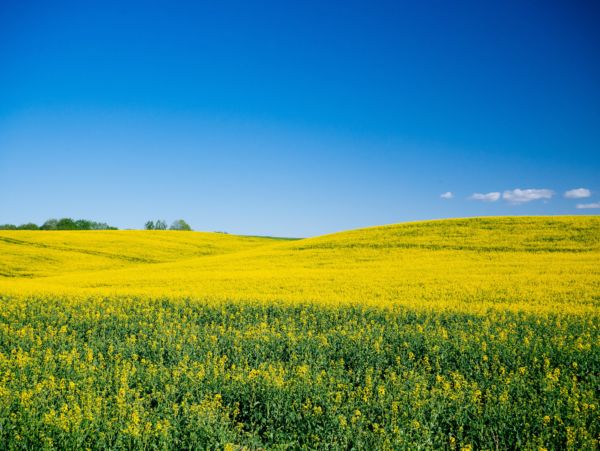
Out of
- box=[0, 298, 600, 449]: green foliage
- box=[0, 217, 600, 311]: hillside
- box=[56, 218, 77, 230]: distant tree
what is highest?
box=[56, 218, 77, 230]: distant tree

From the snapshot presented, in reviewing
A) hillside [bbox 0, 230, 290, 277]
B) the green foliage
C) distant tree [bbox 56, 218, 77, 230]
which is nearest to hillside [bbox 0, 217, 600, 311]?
hillside [bbox 0, 230, 290, 277]

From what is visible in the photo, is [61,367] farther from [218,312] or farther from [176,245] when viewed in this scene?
[176,245]

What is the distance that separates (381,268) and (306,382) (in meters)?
17.3

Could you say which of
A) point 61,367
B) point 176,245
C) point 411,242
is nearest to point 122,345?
point 61,367

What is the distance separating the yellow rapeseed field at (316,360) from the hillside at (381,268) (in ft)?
0.72

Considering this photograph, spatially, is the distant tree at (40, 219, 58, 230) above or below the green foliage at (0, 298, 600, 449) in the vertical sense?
above

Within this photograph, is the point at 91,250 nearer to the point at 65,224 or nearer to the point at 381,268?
the point at 381,268

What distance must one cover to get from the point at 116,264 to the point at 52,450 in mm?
35852

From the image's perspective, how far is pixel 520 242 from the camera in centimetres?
2836

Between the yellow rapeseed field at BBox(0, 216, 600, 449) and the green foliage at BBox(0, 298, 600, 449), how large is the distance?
0.04 metres

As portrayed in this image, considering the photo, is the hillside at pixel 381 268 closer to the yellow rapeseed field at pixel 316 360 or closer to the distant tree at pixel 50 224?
the yellow rapeseed field at pixel 316 360

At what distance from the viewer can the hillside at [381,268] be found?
16453 millimetres

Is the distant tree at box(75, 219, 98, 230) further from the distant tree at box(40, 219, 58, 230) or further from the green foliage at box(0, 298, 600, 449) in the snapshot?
the green foliage at box(0, 298, 600, 449)

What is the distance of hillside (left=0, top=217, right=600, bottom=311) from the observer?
16453mm
